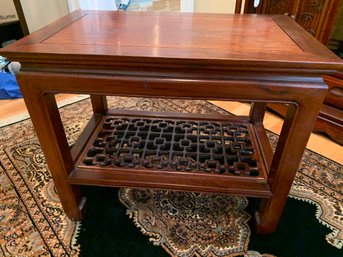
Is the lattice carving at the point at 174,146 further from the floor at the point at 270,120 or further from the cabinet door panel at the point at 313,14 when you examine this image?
the cabinet door panel at the point at 313,14

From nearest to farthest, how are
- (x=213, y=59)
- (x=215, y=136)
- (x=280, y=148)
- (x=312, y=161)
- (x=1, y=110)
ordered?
(x=213, y=59) → (x=280, y=148) → (x=215, y=136) → (x=312, y=161) → (x=1, y=110)

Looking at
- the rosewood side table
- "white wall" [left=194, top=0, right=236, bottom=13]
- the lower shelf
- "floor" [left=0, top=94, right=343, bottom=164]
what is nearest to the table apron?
the rosewood side table

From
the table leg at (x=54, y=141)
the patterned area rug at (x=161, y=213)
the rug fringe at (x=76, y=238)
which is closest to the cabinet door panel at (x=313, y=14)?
the patterned area rug at (x=161, y=213)

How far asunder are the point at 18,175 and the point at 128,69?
0.83m

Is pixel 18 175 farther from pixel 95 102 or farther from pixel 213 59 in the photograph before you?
pixel 213 59

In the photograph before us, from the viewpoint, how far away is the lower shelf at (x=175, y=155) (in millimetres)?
817

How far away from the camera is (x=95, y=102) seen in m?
1.17

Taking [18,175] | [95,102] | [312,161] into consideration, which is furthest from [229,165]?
[18,175]

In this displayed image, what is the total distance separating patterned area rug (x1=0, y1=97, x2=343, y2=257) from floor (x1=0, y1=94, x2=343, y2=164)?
9 cm

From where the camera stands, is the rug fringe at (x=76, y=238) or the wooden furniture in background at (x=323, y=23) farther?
the wooden furniture in background at (x=323, y=23)

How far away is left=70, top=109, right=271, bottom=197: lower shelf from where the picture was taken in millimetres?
817

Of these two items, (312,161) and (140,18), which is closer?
(140,18)

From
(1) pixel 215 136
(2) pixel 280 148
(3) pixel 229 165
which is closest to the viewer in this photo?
(2) pixel 280 148

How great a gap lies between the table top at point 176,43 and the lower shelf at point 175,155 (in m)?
0.39
